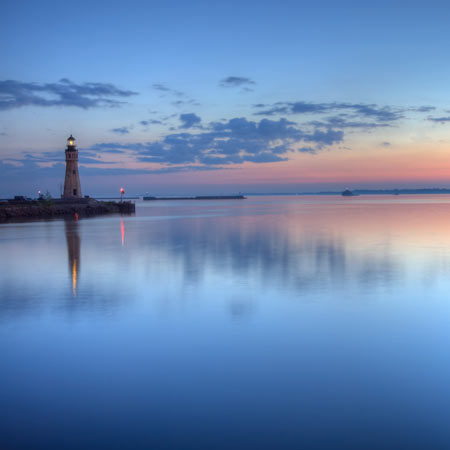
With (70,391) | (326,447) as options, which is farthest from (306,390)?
(70,391)

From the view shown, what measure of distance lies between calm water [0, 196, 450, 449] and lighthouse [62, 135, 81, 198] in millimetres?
45225

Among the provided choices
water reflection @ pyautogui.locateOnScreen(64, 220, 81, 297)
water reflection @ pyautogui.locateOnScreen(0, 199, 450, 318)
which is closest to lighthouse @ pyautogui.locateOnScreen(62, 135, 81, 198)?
water reflection @ pyautogui.locateOnScreen(64, 220, 81, 297)

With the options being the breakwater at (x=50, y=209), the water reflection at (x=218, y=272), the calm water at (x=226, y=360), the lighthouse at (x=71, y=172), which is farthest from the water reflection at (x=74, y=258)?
the lighthouse at (x=71, y=172)

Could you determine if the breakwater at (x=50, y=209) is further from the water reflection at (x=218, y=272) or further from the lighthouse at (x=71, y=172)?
the water reflection at (x=218, y=272)

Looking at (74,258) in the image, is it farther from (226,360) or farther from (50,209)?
(50,209)

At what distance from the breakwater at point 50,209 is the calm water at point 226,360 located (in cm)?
3515

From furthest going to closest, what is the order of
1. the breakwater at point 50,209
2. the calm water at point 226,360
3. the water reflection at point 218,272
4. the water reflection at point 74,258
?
1. the breakwater at point 50,209
2. the water reflection at point 74,258
3. the water reflection at point 218,272
4. the calm water at point 226,360

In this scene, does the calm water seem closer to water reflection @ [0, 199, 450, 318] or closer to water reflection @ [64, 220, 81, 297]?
water reflection @ [0, 199, 450, 318]

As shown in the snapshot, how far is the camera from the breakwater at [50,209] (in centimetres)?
4386

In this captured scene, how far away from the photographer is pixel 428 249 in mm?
17812

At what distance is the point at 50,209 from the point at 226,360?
45.7 m

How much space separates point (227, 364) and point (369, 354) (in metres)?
1.98

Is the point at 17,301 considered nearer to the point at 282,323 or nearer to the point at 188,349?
the point at 188,349

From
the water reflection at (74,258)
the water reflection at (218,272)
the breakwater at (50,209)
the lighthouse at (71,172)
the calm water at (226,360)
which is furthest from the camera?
the lighthouse at (71,172)
